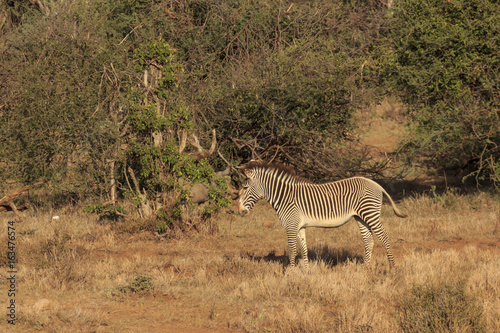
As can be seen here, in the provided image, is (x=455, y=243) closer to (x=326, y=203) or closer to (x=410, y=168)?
(x=326, y=203)

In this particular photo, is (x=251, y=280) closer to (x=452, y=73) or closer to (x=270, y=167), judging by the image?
(x=270, y=167)

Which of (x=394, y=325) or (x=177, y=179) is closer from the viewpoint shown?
(x=394, y=325)

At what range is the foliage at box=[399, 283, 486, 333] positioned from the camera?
22.2ft

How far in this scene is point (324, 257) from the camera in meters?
11.2

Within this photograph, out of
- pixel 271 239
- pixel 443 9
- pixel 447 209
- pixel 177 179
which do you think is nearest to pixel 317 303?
pixel 271 239

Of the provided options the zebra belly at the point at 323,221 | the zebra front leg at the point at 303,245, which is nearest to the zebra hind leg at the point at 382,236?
the zebra belly at the point at 323,221

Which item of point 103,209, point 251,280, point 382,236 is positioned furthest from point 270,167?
point 103,209

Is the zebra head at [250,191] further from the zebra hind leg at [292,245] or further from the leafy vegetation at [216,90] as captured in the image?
the leafy vegetation at [216,90]

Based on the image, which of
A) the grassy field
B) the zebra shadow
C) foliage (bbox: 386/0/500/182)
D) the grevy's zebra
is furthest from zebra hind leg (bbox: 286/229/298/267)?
foliage (bbox: 386/0/500/182)

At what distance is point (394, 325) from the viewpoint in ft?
23.3

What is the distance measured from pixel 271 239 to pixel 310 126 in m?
4.68

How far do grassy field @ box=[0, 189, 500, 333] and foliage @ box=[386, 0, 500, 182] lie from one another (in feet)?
8.41

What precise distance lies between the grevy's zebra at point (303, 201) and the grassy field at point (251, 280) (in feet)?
2.29

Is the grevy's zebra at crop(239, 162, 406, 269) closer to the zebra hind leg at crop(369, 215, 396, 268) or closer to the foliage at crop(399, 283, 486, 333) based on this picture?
the zebra hind leg at crop(369, 215, 396, 268)
